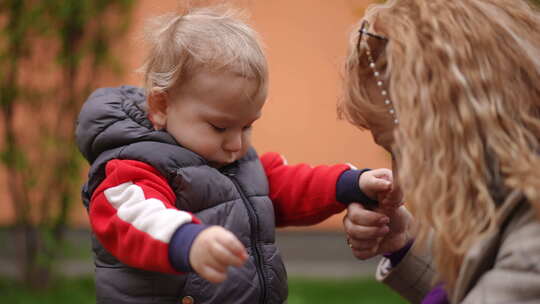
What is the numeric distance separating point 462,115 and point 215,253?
66cm

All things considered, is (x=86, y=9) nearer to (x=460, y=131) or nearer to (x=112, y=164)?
(x=112, y=164)

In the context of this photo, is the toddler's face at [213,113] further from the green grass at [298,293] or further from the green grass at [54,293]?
the green grass at [54,293]

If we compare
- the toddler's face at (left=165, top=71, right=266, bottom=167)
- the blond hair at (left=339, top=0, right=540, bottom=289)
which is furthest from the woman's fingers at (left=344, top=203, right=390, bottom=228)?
the blond hair at (left=339, top=0, right=540, bottom=289)

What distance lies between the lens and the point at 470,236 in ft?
5.57

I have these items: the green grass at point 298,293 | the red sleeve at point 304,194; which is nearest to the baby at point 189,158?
the red sleeve at point 304,194

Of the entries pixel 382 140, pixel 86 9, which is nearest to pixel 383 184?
pixel 382 140

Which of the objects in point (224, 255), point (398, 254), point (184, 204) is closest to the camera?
point (224, 255)

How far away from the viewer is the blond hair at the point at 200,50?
84.6 inches

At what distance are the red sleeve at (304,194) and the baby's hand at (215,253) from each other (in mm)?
866

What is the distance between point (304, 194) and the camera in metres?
2.53

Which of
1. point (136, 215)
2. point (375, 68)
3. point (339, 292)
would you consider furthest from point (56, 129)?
point (375, 68)

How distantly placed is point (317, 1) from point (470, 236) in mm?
5032

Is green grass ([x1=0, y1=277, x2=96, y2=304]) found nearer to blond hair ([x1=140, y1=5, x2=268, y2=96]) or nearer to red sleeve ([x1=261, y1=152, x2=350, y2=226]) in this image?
red sleeve ([x1=261, y1=152, x2=350, y2=226])

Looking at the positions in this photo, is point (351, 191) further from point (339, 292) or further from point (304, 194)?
point (339, 292)
